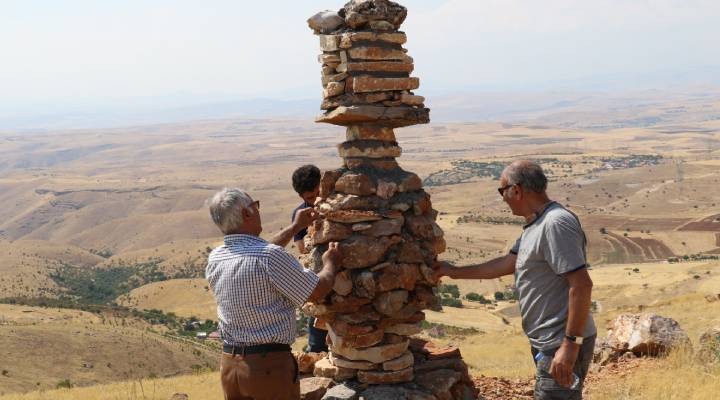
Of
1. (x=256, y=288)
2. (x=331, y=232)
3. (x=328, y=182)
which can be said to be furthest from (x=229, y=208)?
(x=328, y=182)

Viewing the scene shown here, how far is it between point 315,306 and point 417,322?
1.06m

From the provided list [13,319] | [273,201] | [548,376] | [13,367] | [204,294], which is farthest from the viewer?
[273,201]

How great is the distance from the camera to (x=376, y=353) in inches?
263

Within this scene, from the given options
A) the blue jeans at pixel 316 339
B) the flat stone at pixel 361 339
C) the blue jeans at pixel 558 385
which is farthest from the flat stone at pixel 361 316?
the blue jeans at pixel 558 385

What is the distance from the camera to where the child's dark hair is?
7164 mm

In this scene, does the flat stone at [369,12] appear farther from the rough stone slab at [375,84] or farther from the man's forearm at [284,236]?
the man's forearm at [284,236]

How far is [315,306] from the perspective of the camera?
6.66m

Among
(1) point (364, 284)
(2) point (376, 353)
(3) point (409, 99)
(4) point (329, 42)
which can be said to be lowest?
(2) point (376, 353)

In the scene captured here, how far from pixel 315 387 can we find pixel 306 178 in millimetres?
2154

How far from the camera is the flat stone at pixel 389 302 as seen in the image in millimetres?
6555

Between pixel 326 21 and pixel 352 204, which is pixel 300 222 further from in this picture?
pixel 326 21

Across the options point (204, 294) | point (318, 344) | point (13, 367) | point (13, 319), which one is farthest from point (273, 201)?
point (318, 344)

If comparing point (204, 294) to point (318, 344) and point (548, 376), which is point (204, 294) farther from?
point (548, 376)

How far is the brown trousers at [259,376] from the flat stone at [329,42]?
3.26m
